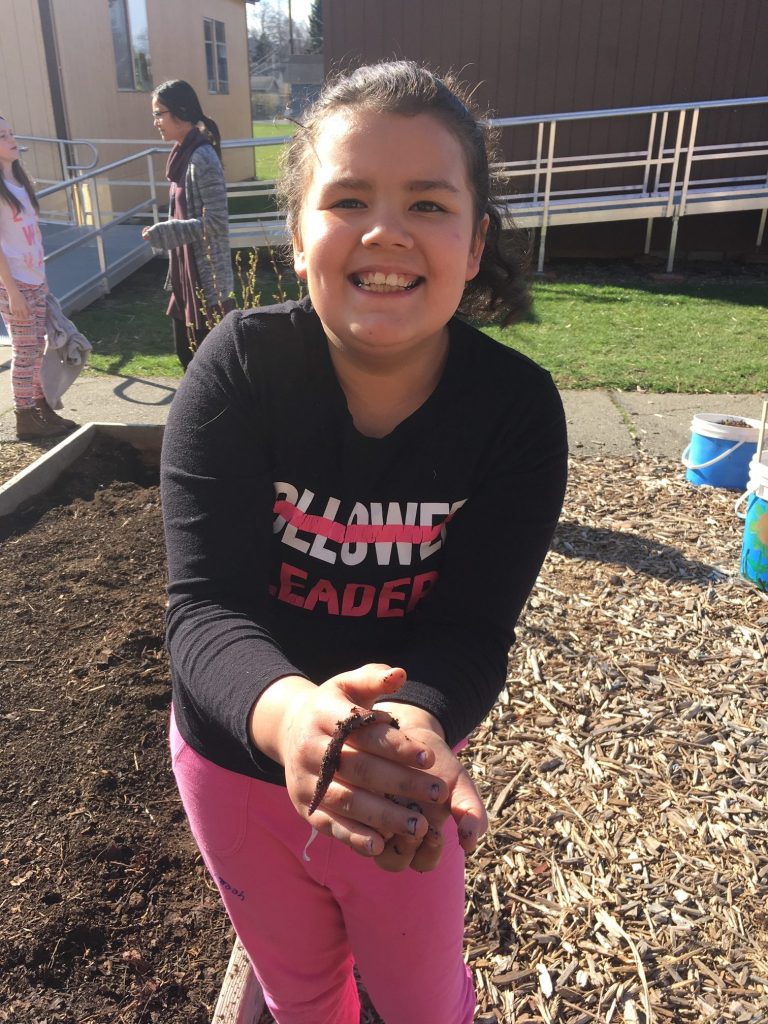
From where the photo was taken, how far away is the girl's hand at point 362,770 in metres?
1.07

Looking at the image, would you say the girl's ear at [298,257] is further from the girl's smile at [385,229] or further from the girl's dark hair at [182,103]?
the girl's dark hair at [182,103]

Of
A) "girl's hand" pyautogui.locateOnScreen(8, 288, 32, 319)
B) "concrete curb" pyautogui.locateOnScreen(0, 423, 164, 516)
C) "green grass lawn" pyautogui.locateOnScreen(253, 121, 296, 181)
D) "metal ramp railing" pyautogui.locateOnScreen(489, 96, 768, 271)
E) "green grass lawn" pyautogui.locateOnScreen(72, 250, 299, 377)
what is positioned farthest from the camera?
"green grass lawn" pyautogui.locateOnScreen(253, 121, 296, 181)

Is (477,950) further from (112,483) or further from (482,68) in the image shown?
(482,68)

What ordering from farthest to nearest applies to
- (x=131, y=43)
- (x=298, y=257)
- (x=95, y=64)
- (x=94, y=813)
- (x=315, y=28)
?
(x=315, y=28) → (x=131, y=43) → (x=95, y=64) → (x=94, y=813) → (x=298, y=257)

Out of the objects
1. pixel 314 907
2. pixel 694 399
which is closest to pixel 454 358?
pixel 314 907

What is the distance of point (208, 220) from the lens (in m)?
5.57

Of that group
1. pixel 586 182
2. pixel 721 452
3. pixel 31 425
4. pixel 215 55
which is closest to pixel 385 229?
pixel 721 452

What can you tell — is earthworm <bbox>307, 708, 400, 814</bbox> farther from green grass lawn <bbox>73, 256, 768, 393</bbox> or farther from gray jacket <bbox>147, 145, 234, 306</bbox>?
green grass lawn <bbox>73, 256, 768, 393</bbox>

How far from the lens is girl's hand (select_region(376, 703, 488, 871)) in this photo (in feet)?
3.64

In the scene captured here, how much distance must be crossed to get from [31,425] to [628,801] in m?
4.80

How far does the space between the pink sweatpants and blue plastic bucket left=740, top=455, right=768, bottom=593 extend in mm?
2769

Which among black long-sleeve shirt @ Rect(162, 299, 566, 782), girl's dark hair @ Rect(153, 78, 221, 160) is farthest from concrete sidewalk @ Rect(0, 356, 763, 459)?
black long-sleeve shirt @ Rect(162, 299, 566, 782)

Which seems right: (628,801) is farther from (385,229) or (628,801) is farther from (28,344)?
(28,344)

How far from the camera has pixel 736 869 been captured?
2.42 metres
